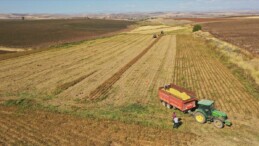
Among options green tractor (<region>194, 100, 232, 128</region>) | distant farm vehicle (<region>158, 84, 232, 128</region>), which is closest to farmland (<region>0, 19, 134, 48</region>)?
distant farm vehicle (<region>158, 84, 232, 128</region>)

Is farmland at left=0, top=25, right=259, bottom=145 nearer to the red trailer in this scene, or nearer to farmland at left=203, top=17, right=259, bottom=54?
the red trailer

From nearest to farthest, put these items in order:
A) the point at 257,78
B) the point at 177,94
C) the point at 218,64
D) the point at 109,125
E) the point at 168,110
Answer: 1. the point at 109,125
2. the point at 168,110
3. the point at 177,94
4. the point at 257,78
5. the point at 218,64

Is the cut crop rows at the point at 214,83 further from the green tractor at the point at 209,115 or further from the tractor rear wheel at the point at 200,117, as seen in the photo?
the tractor rear wheel at the point at 200,117

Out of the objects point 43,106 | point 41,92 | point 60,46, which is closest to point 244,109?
point 43,106

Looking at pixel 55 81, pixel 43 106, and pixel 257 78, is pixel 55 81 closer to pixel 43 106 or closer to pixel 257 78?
pixel 43 106

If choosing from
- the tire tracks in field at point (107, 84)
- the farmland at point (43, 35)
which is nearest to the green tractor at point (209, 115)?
the tire tracks in field at point (107, 84)

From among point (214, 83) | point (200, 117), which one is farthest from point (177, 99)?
point (214, 83)

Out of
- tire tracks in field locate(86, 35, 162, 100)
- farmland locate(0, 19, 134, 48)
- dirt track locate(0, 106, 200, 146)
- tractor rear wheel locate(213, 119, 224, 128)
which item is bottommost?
dirt track locate(0, 106, 200, 146)
